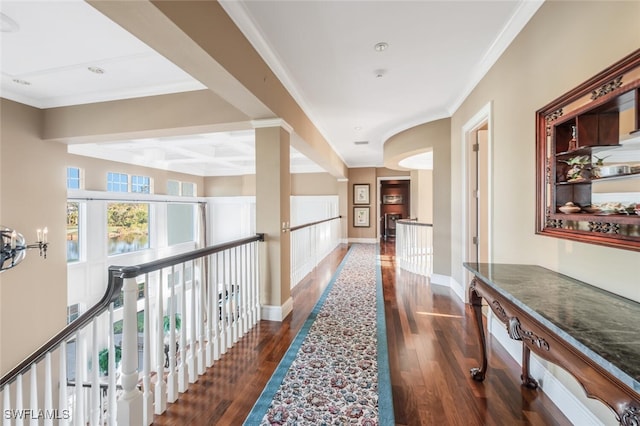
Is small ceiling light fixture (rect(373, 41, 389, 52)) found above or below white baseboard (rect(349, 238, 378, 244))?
above

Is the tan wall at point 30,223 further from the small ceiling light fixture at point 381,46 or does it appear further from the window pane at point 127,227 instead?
the small ceiling light fixture at point 381,46

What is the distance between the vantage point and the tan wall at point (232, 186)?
10.0 m

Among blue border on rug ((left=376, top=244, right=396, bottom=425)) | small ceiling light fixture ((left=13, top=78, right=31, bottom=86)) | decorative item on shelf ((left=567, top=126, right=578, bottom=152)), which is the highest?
small ceiling light fixture ((left=13, top=78, right=31, bottom=86))

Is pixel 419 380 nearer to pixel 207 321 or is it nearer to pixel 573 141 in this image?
pixel 207 321

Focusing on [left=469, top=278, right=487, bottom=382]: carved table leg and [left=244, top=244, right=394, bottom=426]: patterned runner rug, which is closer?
[left=244, top=244, right=394, bottom=426]: patterned runner rug

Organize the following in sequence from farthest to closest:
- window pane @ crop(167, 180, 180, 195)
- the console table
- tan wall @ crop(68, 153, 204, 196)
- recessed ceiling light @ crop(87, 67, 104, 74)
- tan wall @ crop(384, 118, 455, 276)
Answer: window pane @ crop(167, 180, 180, 195) → tan wall @ crop(68, 153, 204, 196) → tan wall @ crop(384, 118, 455, 276) → recessed ceiling light @ crop(87, 67, 104, 74) → the console table

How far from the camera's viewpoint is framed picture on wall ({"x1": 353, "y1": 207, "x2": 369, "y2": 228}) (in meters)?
9.47

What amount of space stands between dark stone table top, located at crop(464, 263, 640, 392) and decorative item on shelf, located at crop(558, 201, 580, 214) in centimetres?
40

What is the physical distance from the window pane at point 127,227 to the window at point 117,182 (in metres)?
0.39

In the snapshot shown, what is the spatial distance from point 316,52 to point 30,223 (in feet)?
13.4

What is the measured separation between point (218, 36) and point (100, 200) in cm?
597

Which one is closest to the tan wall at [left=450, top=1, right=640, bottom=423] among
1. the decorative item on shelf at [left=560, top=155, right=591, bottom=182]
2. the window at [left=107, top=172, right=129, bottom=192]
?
the decorative item on shelf at [left=560, top=155, right=591, bottom=182]

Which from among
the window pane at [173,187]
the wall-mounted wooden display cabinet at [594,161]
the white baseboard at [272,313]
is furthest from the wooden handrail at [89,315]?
the window pane at [173,187]

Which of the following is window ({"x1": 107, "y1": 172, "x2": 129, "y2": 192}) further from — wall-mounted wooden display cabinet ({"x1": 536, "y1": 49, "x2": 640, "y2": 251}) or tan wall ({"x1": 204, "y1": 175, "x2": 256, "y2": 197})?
wall-mounted wooden display cabinet ({"x1": 536, "y1": 49, "x2": 640, "y2": 251})
